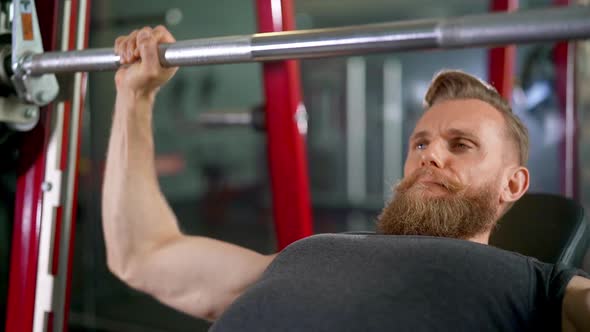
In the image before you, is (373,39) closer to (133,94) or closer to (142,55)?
(142,55)

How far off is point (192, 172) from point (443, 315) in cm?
439

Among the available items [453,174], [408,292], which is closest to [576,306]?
[408,292]

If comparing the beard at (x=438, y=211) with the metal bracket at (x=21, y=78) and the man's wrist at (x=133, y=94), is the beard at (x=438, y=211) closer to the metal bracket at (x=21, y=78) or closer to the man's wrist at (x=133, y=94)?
the man's wrist at (x=133, y=94)

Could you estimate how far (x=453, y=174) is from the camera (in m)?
1.38

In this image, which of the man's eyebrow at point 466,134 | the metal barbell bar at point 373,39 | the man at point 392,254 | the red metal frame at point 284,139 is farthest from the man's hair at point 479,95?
the metal barbell bar at point 373,39

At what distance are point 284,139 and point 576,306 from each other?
34.8 inches

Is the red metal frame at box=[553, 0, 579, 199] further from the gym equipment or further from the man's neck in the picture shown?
the gym equipment

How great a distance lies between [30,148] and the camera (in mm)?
1491

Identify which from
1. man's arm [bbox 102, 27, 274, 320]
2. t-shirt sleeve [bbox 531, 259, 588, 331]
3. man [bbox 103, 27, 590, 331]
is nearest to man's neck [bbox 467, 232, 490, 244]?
man [bbox 103, 27, 590, 331]

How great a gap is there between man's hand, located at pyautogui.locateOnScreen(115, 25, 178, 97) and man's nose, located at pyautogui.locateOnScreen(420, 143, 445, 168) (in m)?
0.62

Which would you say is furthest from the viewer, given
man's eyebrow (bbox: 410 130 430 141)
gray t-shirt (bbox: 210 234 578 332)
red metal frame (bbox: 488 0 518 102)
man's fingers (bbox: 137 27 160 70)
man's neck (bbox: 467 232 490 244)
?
red metal frame (bbox: 488 0 518 102)

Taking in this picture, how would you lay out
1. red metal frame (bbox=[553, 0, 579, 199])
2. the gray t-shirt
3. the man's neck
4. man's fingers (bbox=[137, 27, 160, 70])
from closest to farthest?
1. the gray t-shirt
2. man's fingers (bbox=[137, 27, 160, 70])
3. the man's neck
4. red metal frame (bbox=[553, 0, 579, 199])

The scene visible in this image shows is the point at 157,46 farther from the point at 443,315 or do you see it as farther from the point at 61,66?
the point at 443,315

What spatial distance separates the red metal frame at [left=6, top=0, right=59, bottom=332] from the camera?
4.82 feet
